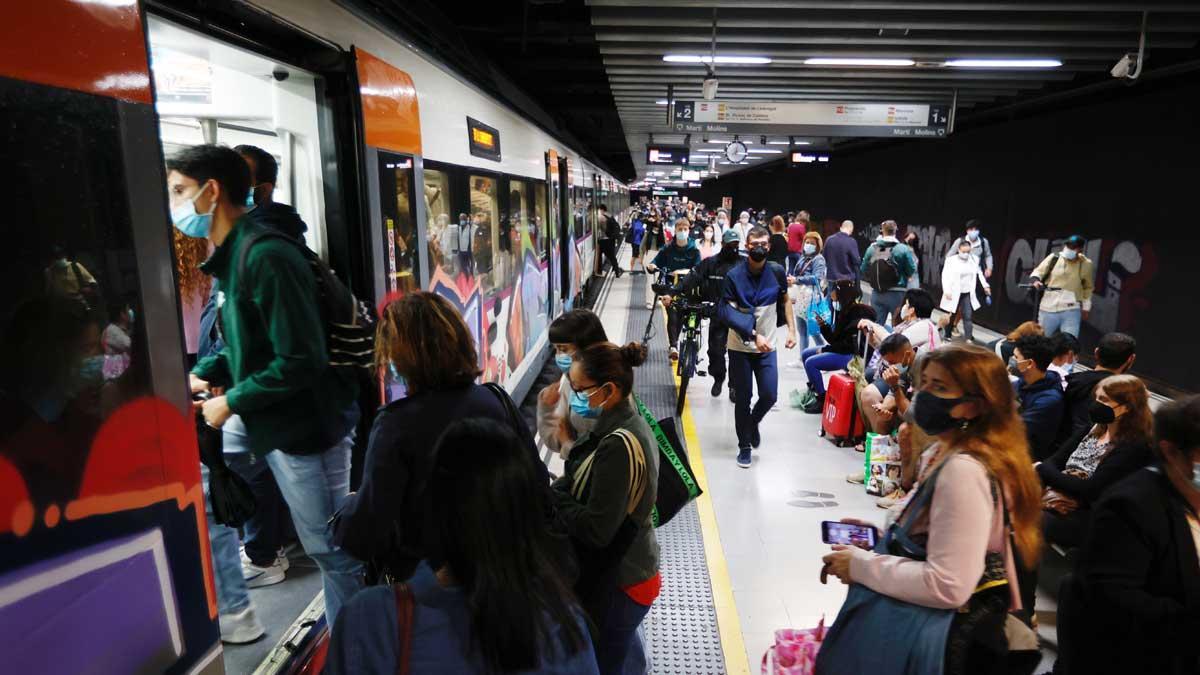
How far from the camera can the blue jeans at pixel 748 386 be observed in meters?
5.40

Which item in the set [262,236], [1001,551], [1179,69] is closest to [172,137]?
[262,236]

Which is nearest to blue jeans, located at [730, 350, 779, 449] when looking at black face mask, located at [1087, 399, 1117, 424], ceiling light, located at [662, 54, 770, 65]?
black face mask, located at [1087, 399, 1117, 424]

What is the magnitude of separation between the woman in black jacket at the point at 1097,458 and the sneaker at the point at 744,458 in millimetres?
2112

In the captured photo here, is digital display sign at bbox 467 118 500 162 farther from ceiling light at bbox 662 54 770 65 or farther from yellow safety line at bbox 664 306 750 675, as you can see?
ceiling light at bbox 662 54 770 65

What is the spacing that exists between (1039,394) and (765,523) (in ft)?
5.55

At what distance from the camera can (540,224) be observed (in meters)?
7.68

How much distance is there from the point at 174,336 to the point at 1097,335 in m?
10.7

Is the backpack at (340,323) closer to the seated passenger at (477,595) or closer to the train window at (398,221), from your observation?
the train window at (398,221)

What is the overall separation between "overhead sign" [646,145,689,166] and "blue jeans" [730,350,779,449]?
9.88m

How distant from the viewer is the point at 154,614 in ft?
4.70

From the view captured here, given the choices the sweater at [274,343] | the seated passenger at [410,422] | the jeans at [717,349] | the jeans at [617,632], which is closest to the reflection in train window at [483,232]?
the sweater at [274,343]

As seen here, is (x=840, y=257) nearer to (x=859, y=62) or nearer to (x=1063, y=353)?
(x=859, y=62)

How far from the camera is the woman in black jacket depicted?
116 inches

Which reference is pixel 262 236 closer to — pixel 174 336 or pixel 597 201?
pixel 174 336
